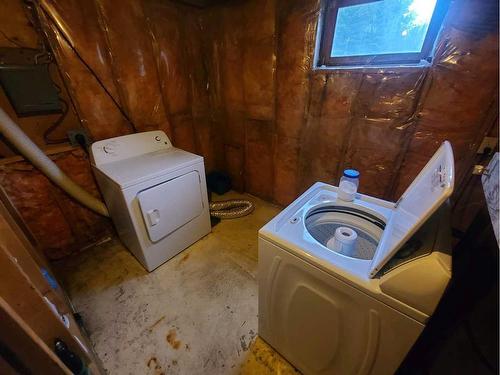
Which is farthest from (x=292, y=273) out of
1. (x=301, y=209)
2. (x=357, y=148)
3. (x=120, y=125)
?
(x=120, y=125)

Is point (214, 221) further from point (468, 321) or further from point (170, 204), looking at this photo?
point (468, 321)

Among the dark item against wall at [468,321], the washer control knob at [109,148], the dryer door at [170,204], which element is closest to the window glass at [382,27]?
the dark item against wall at [468,321]

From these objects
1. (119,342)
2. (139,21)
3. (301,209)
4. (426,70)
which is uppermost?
(139,21)

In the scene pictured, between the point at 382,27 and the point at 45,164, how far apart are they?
105 inches

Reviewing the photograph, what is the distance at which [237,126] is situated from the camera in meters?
2.56

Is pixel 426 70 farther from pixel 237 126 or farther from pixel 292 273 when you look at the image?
pixel 237 126

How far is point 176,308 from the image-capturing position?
1.49 metres

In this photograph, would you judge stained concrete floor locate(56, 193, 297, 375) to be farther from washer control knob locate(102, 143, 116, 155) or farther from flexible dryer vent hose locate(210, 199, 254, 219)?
washer control knob locate(102, 143, 116, 155)

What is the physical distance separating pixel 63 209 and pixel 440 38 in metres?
3.02

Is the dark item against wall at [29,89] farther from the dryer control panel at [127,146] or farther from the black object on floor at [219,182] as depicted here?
the black object on floor at [219,182]

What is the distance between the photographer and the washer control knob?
5.69 ft

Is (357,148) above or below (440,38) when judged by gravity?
below

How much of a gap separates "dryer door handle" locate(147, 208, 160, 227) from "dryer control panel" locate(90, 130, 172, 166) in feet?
2.03

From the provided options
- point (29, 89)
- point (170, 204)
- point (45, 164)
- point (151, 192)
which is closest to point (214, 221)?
point (170, 204)
